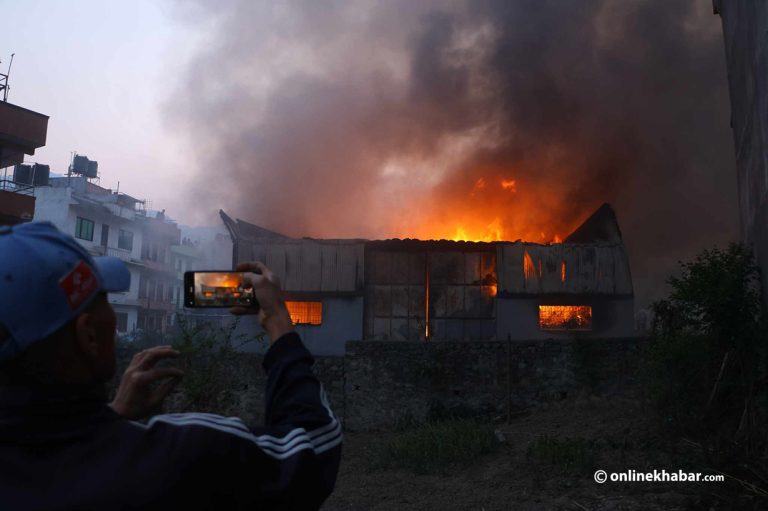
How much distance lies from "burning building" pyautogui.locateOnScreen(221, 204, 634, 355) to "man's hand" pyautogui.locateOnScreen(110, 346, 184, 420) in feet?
56.6

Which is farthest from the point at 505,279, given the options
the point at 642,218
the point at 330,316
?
the point at 642,218

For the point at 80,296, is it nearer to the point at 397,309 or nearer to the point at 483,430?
the point at 483,430

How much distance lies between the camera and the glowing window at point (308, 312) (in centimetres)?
1922

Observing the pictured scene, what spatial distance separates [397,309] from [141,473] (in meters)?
18.1

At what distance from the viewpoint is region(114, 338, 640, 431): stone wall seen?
1242 centimetres

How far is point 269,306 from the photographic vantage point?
1.55 meters

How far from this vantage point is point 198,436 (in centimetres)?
115

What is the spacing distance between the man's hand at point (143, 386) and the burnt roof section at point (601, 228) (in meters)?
19.7

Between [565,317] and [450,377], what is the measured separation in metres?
7.61

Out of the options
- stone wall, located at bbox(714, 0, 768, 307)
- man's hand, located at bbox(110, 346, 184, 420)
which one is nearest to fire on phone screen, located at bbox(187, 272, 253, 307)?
man's hand, located at bbox(110, 346, 184, 420)

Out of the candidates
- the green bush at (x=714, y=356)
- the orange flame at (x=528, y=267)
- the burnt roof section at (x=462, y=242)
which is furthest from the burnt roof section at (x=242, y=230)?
the green bush at (x=714, y=356)

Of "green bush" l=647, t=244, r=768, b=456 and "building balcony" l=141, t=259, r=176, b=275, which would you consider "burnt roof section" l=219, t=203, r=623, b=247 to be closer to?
"green bush" l=647, t=244, r=768, b=456

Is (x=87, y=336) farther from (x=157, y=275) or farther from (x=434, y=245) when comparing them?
(x=157, y=275)
